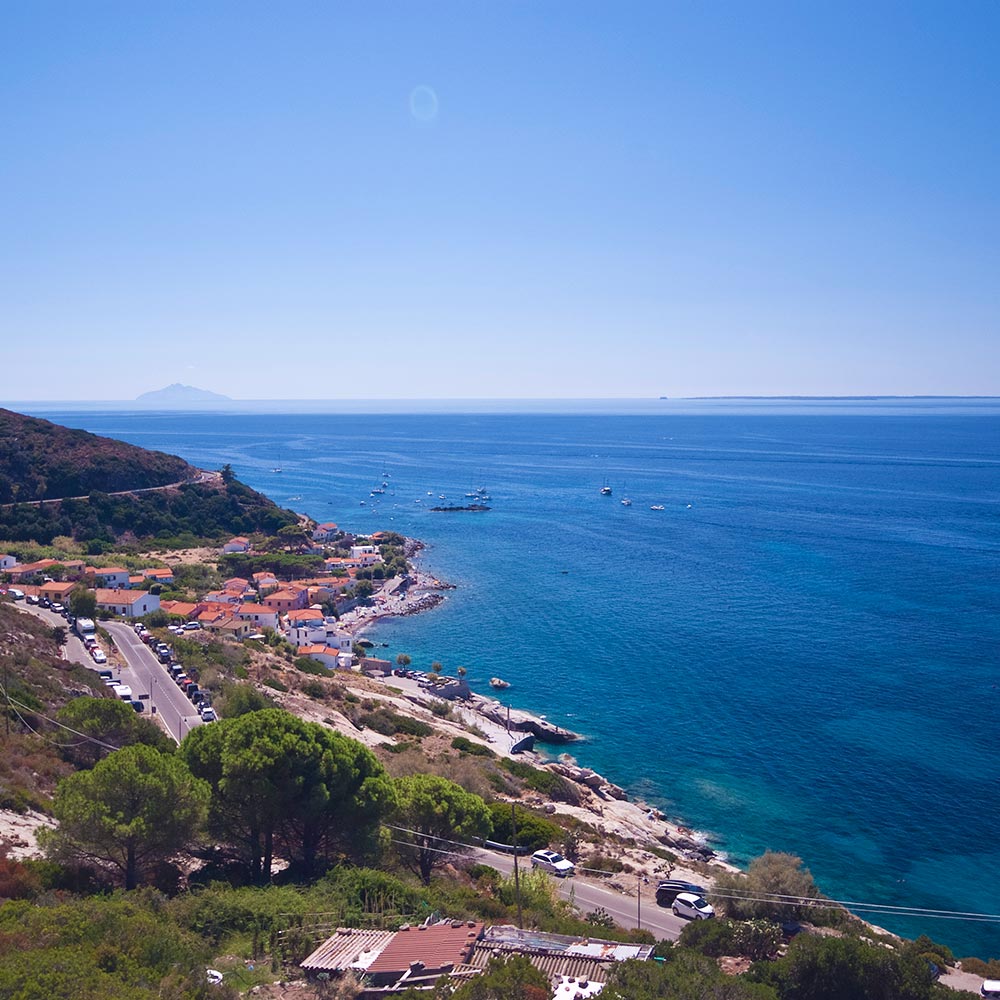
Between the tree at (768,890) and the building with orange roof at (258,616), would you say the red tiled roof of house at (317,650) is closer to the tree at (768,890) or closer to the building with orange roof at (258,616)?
the building with orange roof at (258,616)

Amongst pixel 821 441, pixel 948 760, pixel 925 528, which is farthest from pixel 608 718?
pixel 821 441

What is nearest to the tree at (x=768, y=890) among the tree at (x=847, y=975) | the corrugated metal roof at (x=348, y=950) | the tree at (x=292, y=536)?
the tree at (x=847, y=975)

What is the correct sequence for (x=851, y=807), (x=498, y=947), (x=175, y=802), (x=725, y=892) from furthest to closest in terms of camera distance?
(x=851, y=807)
(x=725, y=892)
(x=175, y=802)
(x=498, y=947)

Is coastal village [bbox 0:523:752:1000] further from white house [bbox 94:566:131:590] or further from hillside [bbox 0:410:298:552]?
hillside [bbox 0:410:298:552]

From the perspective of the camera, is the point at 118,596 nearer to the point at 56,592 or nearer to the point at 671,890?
the point at 56,592

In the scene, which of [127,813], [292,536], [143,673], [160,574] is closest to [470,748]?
[143,673]

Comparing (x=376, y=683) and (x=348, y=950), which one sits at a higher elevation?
(x=348, y=950)

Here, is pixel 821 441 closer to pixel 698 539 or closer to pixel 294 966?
pixel 698 539

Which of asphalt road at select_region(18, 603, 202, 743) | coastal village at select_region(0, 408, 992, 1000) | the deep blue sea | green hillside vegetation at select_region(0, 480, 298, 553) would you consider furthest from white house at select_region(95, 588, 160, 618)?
green hillside vegetation at select_region(0, 480, 298, 553)
